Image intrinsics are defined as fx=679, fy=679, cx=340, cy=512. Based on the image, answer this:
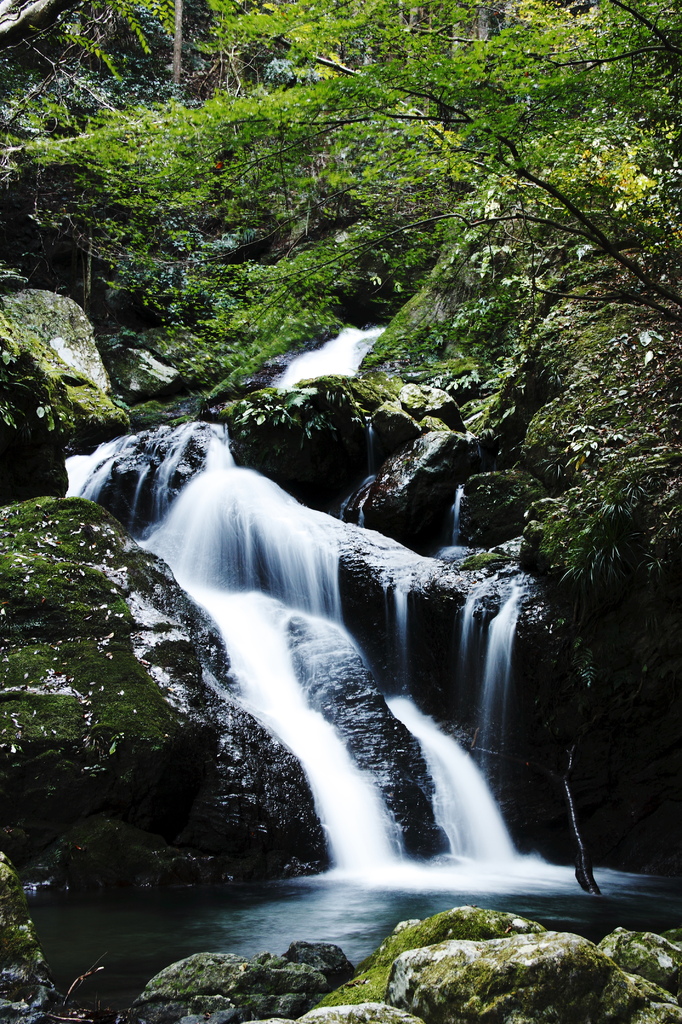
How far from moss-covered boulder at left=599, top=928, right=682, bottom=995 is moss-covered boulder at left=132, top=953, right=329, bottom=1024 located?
56.0 inches

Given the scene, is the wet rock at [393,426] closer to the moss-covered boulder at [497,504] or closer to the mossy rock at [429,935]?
the moss-covered boulder at [497,504]

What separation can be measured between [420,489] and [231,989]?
358 inches

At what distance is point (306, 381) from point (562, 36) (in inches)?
387

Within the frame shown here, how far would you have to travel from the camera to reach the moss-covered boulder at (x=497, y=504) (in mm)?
10680

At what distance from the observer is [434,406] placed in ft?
44.9

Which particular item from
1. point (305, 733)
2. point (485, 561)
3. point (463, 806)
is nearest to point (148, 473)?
point (485, 561)

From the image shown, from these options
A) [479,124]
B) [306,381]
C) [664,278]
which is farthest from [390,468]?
[479,124]

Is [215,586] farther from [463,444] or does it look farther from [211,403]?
[211,403]

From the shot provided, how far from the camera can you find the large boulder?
1166 centimetres

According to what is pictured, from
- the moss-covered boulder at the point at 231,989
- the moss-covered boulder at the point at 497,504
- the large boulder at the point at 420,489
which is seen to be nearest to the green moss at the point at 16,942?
the moss-covered boulder at the point at 231,989

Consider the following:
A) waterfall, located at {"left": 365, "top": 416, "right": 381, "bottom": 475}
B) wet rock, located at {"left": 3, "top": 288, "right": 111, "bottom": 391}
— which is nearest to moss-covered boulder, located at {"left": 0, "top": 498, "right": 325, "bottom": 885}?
waterfall, located at {"left": 365, "top": 416, "right": 381, "bottom": 475}

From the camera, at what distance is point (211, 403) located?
51.3ft

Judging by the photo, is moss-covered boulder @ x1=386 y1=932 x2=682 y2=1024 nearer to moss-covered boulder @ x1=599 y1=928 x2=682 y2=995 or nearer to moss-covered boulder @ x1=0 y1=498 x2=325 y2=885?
moss-covered boulder @ x1=599 y1=928 x2=682 y2=995

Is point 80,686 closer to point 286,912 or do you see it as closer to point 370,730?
point 286,912
